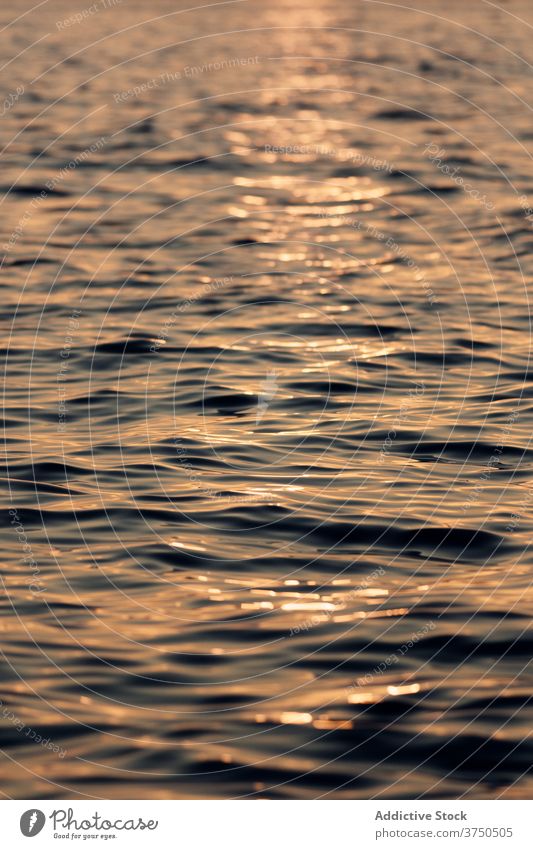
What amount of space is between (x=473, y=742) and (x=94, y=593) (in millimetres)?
3922

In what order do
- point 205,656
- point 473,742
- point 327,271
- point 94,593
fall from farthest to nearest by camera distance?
point 327,271 → point 94,593 → point 205,656 → point 473,742

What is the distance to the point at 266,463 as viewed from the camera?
1563 cm

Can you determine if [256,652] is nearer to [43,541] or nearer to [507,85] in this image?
[43,541]

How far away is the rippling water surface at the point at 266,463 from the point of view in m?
10.2

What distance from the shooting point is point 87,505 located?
47.1 ft

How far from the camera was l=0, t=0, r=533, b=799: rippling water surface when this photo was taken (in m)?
10.2

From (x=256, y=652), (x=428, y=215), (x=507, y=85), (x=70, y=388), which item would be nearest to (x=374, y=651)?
(x=256, y=652)

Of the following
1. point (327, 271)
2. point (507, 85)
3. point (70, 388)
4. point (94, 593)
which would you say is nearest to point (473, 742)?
point (94, 593)

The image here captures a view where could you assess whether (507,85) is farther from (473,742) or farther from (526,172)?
(473,742)

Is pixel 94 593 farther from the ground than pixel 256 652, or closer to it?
farther from the ground
